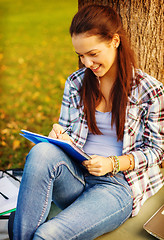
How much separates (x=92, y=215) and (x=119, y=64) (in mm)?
1025

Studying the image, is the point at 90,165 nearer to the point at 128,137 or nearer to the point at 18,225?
the point at 128,137

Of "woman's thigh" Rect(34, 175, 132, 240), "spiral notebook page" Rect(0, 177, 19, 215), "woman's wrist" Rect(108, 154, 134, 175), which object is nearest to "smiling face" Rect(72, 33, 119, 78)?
"woman's wrist" Rect(108, 154, 134, 175)

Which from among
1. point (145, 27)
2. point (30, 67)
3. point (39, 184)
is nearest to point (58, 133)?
point (39, 184)

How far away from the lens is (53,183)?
1878mm

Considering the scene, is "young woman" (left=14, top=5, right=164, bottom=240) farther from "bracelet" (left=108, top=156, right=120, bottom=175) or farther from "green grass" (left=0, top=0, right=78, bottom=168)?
"green grass" (left=0, top=0, right=78, bottom=168)

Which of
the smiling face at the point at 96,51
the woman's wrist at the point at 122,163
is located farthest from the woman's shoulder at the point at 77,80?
the woman's wrist at the point at 122,163

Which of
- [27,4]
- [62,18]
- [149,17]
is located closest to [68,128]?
[149,17]

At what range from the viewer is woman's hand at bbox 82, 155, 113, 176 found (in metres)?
1.86

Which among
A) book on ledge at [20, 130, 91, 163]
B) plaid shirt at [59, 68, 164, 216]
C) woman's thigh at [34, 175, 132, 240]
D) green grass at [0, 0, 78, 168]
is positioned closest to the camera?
woman's thigh at [34, 175, 132, 240]

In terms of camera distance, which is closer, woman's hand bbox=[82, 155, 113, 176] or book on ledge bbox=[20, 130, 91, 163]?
book on ledge bbox=[20, 130, 91, 163]

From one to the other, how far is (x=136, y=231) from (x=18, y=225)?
2.44 feet

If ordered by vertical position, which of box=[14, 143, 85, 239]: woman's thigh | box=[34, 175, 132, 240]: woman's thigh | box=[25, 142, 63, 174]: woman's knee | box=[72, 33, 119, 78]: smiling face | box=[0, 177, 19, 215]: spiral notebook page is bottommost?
box=[0, 177, 19, 215]: spiral notebook page

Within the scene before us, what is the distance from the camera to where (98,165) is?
73.2 inches

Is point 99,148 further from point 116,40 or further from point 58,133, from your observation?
point 116,40
